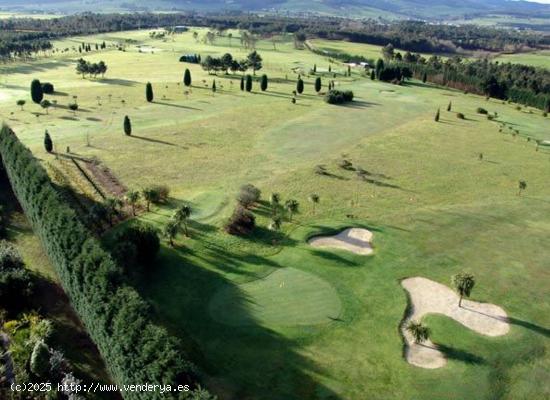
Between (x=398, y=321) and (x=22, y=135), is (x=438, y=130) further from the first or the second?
(x=22, y=135)

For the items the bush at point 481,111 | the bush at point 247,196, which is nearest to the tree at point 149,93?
the bush at point 247,196

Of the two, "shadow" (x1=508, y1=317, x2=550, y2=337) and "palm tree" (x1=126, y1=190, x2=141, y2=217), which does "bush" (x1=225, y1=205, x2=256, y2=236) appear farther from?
"shadow" (x1=508, y1=317, x2=550, y2=337)

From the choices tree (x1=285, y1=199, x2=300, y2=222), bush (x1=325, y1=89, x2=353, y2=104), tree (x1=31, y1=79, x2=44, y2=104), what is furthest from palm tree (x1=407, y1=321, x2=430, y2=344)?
tree (x1=31, y1=79, x2=44, y2=104)

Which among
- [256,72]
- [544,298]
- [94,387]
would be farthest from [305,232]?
[256,72]

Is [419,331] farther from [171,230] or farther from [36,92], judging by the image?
[36,92]

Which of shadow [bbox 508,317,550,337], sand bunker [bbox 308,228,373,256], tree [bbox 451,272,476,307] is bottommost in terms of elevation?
shadow [bbox 508,317,550,337]

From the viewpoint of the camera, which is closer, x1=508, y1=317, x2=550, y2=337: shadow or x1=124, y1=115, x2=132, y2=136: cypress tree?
x1=508, y1=317, x2=550, y2=337: shadow

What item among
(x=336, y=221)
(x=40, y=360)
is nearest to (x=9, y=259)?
(x=40, y=360)
